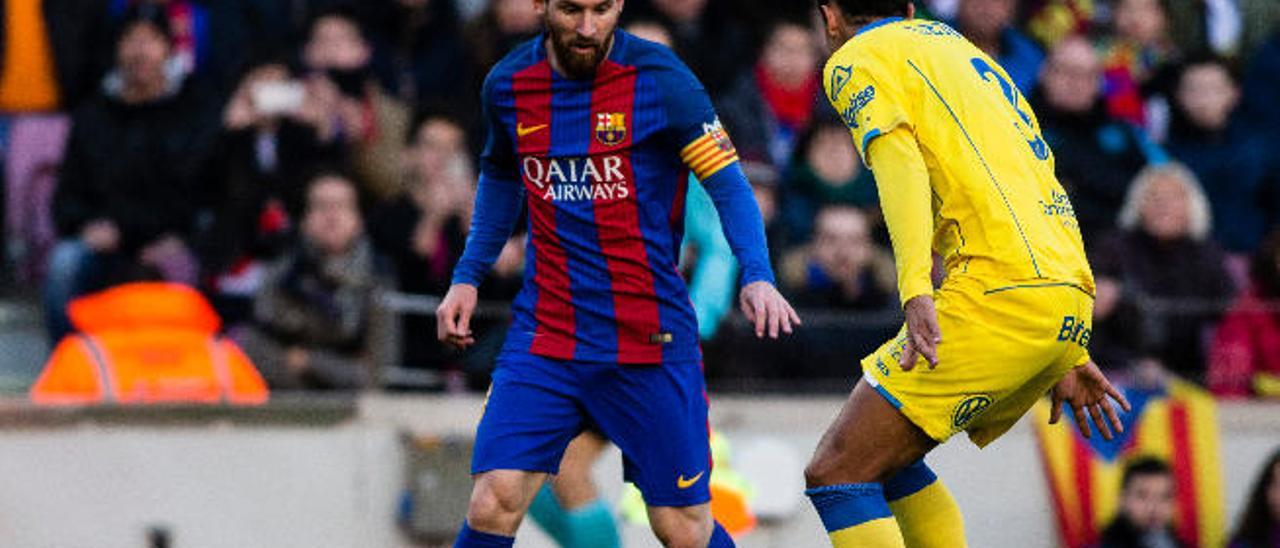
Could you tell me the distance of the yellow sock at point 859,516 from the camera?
6664 mm

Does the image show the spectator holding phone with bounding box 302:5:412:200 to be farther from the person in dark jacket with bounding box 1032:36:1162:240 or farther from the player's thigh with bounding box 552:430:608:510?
the player's thigh with bounding box 552:430:608:510

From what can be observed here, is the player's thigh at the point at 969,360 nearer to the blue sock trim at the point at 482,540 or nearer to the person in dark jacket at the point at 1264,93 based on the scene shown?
the blue sock trim at the point at 482,540

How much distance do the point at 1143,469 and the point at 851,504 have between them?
4.82 meters

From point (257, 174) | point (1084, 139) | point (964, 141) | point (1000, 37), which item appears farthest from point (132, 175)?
point (964, 141)

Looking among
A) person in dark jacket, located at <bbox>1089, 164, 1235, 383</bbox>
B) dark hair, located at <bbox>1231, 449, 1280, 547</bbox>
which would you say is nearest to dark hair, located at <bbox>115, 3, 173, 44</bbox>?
person in dark jacket, located at <bbox>1089, 164, 1235, 383</bbox>

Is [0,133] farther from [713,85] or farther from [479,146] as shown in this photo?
[713,85]

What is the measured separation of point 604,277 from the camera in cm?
729

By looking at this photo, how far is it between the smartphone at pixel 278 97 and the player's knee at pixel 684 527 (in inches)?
203

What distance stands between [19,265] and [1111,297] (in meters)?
5.56

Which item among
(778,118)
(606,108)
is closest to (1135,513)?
(778,118)

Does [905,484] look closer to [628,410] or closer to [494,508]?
[628,410]

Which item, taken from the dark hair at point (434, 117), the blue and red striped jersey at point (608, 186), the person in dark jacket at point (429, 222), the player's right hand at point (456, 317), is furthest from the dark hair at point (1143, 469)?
the player's right hand at point (456, 317)

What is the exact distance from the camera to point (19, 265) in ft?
40.1

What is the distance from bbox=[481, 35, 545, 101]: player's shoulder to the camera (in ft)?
23.9
